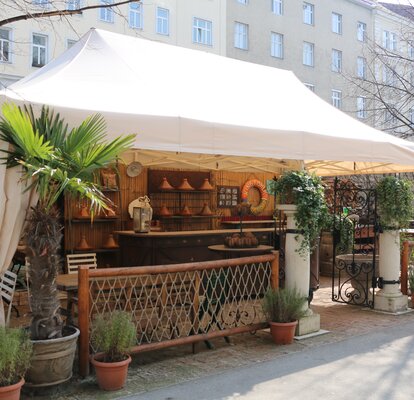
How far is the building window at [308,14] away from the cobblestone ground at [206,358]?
2201 cm

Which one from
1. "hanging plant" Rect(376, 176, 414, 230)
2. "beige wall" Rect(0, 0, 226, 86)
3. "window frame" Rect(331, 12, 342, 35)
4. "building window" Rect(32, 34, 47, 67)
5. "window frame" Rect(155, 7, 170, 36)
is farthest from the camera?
"window frame" Rect(331, 12, 342, 35)

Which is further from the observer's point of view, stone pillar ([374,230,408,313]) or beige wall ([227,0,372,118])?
beige wall ([227,0,372,118])

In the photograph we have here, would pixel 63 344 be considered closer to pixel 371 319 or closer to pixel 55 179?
pixel 55 179

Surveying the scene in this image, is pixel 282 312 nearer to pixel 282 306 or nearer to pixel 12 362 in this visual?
pixel 282 306

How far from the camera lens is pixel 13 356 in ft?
12.6

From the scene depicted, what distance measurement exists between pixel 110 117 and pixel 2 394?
2540 mm

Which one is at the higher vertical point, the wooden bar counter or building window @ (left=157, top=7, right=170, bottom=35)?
building window @ (left=157, top=7, right=170, bottom=35)

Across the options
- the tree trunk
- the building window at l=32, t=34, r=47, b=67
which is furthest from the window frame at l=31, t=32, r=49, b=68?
the tree trunk

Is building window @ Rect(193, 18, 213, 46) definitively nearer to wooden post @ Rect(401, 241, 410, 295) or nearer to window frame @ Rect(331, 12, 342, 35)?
window frame @ Rect(331, 12, 342, 35)

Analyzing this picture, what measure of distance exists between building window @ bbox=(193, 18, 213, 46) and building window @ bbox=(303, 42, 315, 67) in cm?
688

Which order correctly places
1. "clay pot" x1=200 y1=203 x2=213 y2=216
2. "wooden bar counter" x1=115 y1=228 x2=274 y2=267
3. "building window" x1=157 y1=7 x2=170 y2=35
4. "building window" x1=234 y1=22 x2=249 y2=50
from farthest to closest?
1. "building window" x1=234 y1=22 x2=249 y2=50
2. "building window" x1=157 y1=7 x2=170 y2=35
3. "clay pot" x1=200 y1=203 x2=213 y2=216
4. "wooden bar counter" x1=115 y1=228 x2=274 y2=267

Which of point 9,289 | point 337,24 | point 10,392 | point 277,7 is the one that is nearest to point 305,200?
point 9,289

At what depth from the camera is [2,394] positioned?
3.78 m

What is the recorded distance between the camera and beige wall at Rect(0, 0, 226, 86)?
651 inches
